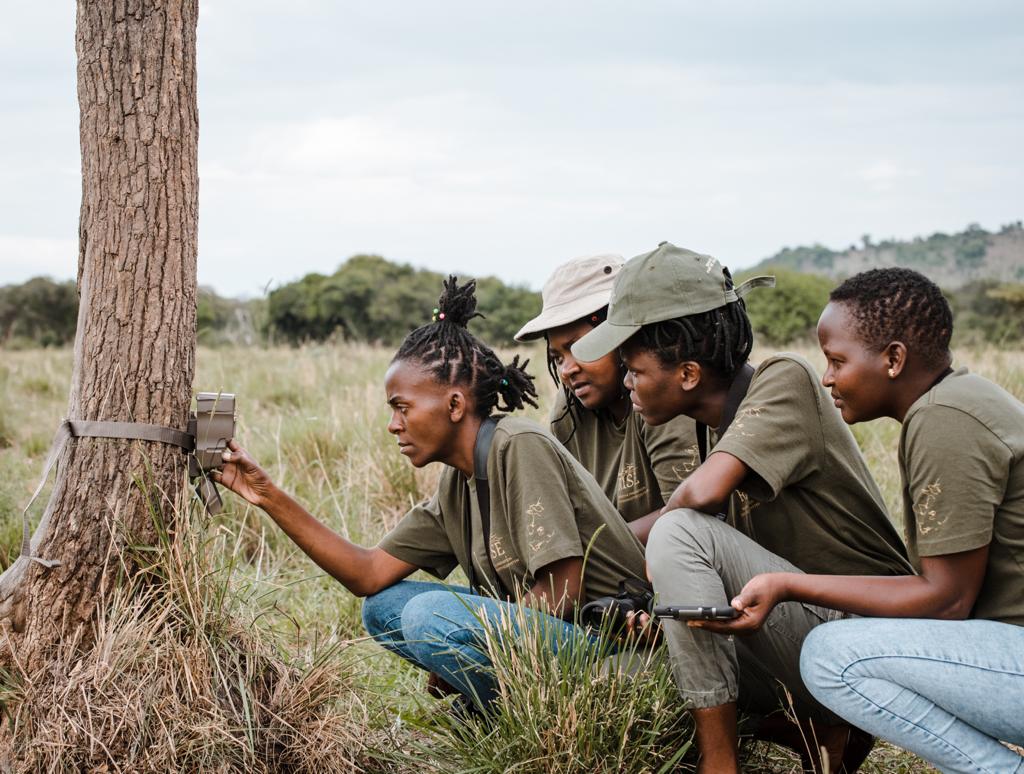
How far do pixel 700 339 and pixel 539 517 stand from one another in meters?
0.67

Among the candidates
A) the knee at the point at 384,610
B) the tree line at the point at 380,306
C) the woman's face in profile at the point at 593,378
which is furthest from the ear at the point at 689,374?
the tree line at the point at 380,306

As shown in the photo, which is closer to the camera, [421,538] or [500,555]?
[500,555]

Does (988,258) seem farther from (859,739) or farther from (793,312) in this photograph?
(859,739)


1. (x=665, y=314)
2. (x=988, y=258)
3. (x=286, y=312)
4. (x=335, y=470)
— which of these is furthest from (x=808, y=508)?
(x=988, y=258)

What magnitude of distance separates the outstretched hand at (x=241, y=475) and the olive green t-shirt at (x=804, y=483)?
1.33 m

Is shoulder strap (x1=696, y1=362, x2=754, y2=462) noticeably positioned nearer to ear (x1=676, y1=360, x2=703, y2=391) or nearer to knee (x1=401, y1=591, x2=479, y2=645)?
ear (x1=676, y1=360, x2=703, y2=391)

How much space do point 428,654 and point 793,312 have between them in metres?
18.1

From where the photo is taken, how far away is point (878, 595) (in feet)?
8.70

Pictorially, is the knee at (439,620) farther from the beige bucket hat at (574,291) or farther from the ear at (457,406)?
the beige bucket hat at (574,291)

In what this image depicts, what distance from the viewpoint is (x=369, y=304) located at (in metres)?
20.6

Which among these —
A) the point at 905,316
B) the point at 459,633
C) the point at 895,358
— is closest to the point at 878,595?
the point at 895,358

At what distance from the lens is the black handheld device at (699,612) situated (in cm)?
265

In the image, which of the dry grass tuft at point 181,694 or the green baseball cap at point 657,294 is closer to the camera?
the dry grass tuft at point 181,694

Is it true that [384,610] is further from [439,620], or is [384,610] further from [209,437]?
[209,437]
